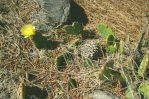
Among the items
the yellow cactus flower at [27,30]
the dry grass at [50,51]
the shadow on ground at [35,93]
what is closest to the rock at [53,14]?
the dry grass at [50,51]

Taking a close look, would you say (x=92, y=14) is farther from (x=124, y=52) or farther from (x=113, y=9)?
(x=124, y=52)

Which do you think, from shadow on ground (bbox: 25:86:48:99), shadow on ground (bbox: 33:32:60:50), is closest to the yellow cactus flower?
shadow on ground (bbox: 33:32:60:50)

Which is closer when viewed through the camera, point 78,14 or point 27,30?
point 27,30

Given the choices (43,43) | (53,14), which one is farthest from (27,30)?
(53,14)

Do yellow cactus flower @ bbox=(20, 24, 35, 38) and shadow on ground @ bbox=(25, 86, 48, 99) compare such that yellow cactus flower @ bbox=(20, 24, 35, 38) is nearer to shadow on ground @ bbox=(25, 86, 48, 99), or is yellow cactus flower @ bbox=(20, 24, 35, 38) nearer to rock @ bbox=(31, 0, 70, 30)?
rock @ bbox=(31, 0, 70, 30)

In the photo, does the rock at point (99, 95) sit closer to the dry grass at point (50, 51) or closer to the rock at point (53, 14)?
the dry grass at point (50, 51)

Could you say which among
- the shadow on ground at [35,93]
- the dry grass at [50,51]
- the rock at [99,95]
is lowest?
the rock at [99,95]

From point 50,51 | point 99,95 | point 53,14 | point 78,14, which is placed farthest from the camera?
point 78,14

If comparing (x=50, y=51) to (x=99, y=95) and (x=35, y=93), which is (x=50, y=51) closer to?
(x=35, y=93)
